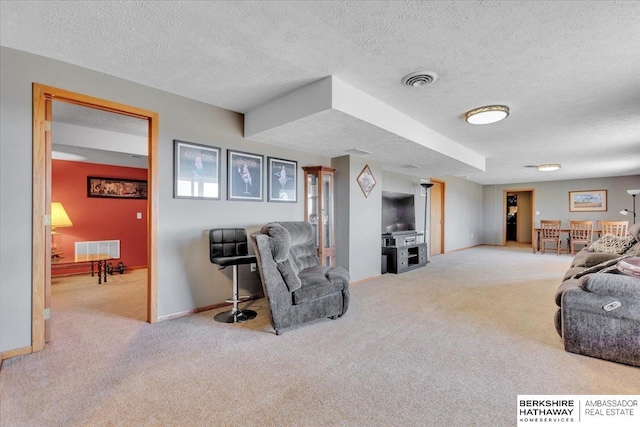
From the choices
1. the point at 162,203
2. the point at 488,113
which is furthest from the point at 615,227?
the point at 162,203

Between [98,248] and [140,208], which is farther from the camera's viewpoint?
[140,208]

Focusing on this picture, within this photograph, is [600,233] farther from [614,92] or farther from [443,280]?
[614,92]

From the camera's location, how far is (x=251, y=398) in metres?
1.65

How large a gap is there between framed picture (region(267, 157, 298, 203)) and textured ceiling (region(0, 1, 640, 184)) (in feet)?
2.75

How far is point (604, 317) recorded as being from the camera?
2.05m

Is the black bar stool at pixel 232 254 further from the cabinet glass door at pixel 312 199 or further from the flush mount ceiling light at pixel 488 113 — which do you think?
the flush mount ceiling light at pixel 488 113

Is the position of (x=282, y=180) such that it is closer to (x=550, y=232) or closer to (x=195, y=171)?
(x=195, y=171)

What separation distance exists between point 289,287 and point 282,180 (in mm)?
1775

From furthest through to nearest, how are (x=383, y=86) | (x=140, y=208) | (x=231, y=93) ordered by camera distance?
(x=140, y=208) → (x=231, y=93) → (x=383, y=86)

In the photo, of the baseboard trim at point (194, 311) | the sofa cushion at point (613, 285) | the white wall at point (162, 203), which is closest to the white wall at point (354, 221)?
the white wall at point (162, 203)

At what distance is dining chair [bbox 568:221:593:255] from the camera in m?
7.39

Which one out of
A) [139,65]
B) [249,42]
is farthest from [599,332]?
[139,65]

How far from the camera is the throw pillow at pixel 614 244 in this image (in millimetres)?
3697

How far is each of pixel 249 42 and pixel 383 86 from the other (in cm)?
128
